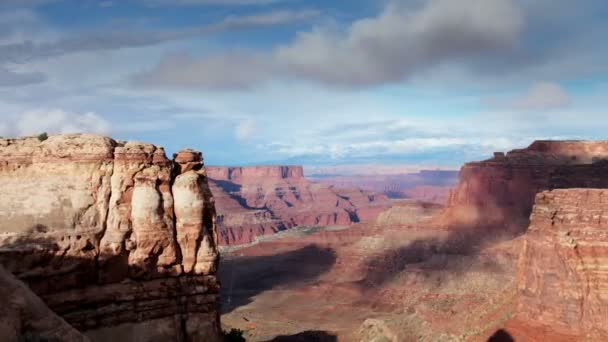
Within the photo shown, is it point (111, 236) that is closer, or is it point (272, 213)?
point (111, 236)

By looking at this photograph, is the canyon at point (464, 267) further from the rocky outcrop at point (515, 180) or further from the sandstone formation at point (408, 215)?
the sandstone formation at point (408, 215)

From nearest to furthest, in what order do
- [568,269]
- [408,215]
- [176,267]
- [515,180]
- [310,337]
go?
[176,267]
[568,269]
[310,337]
[515,180]
[408,215]

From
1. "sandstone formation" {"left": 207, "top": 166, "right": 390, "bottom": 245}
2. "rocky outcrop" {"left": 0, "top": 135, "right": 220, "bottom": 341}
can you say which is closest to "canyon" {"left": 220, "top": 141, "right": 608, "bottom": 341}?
"rocky outcrop" {"left": 0, "top": 135, "right": 220, "bottom": 341}

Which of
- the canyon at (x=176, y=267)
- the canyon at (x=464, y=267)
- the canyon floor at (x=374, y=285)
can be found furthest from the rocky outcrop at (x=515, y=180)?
the canyon at (x=176, y=267)

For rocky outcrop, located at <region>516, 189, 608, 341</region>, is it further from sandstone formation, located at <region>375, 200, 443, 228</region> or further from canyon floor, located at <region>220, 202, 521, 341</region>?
sandstone formation, located at <region>375, 200, 443, 228</region>

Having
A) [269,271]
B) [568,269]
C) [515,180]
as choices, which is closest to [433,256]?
[515,180]

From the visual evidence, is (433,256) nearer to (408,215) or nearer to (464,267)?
(464,267)
